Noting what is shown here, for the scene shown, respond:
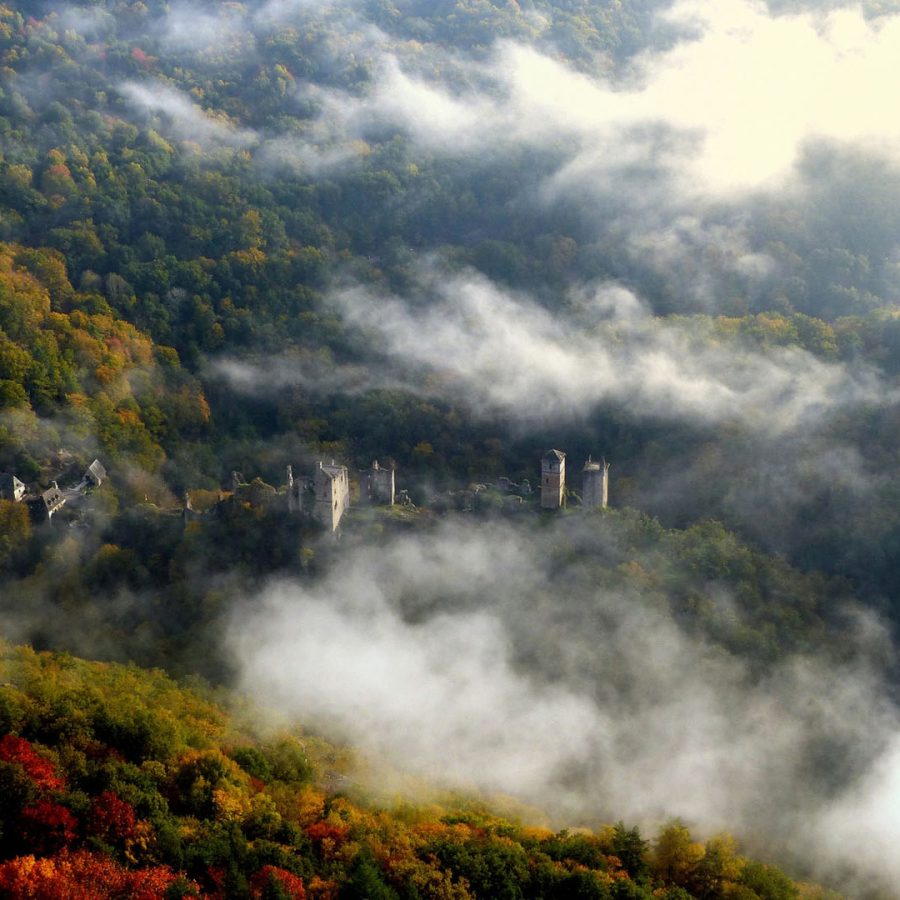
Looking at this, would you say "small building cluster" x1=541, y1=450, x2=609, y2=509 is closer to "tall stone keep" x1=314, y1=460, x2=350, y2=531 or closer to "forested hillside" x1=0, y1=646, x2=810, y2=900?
Result: "tall stone keep" x1=314, y1=460, x2=350, y2=531

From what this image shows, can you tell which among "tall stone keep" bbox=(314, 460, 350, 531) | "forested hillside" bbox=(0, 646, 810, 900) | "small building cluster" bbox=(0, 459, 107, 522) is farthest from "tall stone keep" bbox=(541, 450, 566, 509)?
"small building cluster" bbox=(0, 459, 107, 522)

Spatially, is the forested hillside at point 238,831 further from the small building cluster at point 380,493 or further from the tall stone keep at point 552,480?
the tall stone keep at point 552,480

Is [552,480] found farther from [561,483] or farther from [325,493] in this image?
[325,493]

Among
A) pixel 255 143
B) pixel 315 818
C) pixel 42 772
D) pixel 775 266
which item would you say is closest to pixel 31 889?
pixel 42 772

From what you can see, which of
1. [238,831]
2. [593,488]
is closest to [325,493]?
[593,488]

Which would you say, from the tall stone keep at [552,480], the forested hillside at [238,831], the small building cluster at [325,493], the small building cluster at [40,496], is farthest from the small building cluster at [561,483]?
the small building cluster at [40,496]

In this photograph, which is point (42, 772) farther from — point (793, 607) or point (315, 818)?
point (793, 607)
